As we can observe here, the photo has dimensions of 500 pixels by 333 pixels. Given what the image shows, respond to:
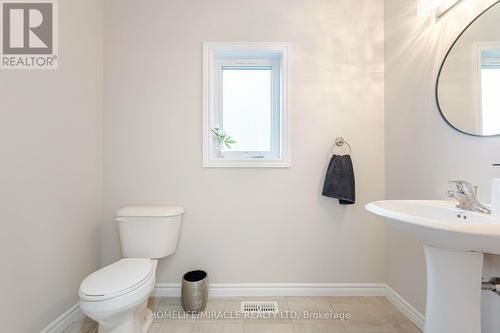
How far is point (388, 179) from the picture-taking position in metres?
1.64

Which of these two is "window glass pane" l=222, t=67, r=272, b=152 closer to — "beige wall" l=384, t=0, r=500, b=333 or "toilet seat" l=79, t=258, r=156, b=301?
"beige wall" l=384, t=0, r=500, b=333

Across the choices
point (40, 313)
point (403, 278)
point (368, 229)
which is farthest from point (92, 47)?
point (403, 278)

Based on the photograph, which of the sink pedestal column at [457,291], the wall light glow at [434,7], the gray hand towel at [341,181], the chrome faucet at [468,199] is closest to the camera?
the sink pedestal column at [457,291]

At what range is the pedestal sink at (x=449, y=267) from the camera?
70cm

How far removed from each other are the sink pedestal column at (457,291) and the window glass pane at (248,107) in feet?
4.22

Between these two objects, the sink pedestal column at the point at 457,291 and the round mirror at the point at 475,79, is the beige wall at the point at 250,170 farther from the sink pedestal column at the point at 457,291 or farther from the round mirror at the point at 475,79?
the sink pedestal column at the point at 457,291

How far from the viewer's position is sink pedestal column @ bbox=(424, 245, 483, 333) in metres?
0.81

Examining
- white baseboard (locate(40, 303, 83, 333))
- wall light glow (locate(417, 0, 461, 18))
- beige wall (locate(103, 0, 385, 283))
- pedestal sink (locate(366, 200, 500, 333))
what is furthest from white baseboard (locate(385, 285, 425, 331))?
white baseboard (locate(40, 303, 83, 333))

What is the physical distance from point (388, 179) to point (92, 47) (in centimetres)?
240

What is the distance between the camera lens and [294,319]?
1.43 metres

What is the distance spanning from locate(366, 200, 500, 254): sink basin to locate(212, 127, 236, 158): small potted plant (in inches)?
44.9

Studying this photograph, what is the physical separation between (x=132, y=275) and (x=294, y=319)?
41.4 inches

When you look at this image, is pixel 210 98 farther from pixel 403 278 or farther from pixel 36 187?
pixel 403 278

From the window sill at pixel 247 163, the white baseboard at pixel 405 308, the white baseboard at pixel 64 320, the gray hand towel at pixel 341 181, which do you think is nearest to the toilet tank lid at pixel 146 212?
the window sill at pixel 247 163
